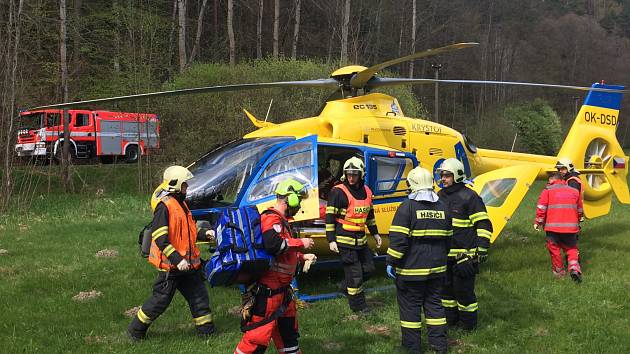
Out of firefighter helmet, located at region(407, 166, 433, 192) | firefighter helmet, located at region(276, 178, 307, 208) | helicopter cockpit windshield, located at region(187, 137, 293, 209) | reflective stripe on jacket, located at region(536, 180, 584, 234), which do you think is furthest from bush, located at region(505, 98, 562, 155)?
firefighter helmet, located at region(276, 178, 307, 208)

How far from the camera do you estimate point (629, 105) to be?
5044cm

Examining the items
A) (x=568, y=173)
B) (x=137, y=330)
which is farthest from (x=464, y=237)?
(x=568, y=173)

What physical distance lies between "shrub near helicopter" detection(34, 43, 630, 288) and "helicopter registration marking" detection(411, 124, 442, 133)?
0.02 metres

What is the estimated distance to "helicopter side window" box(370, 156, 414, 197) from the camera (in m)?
7.24

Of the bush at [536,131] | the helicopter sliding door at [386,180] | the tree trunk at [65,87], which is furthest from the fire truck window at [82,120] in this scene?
the bush at [536,131]

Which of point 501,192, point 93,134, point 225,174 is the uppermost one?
point 93,134

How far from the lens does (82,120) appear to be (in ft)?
70.8

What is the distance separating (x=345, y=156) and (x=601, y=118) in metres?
5.65

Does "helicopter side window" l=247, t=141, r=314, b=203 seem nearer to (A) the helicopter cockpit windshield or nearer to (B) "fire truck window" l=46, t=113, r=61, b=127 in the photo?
(A) the helicopter cockpit windshield

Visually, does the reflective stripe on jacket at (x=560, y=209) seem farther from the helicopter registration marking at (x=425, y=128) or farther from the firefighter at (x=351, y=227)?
the firefighter at (x=351, y=227)

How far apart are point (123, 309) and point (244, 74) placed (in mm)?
15695

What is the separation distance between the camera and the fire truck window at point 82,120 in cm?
2139

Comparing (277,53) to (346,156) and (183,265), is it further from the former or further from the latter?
(183,265)

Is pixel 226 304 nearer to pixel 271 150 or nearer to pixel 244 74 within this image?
pixel 271 150
